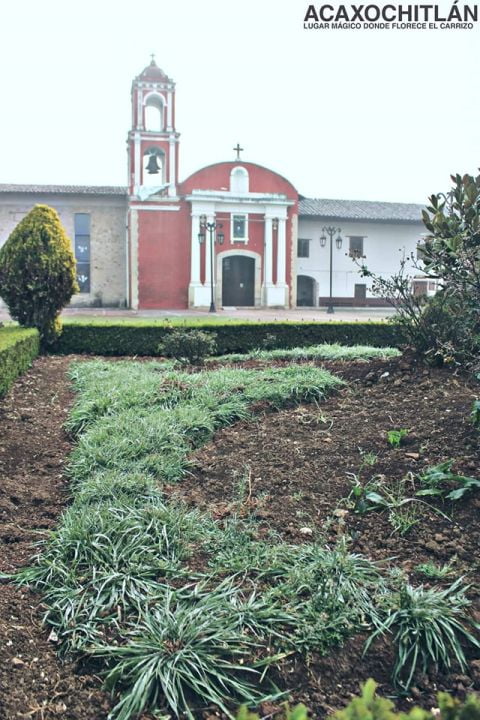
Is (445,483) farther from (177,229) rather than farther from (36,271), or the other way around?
(177,229)

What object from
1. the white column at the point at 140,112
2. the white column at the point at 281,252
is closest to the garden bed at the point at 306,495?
the white column at the point at 281,252

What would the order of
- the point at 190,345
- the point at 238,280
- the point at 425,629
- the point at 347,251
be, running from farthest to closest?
the point at 347,251, the point at 238,280, the point at 190,345, the point at 425,629

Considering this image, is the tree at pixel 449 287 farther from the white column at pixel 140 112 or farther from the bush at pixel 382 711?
the white column at pixel 140 112

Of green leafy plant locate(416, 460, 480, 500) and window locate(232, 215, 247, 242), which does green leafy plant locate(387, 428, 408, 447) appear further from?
window locate(232, 215, 247, 242)

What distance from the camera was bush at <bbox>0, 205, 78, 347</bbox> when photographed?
396 inches

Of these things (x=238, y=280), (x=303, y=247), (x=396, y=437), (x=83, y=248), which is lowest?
(x=396, y=437)

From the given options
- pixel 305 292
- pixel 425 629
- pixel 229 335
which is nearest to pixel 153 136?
pixel 305 292

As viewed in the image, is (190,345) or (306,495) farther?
(190,345)

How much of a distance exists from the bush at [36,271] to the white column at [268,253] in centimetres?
2001

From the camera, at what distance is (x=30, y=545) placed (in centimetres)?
302

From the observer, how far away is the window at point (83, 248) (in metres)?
30.4

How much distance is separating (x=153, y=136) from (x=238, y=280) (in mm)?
7649

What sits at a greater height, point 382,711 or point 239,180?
point 239,180

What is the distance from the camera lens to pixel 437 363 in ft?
18.2
